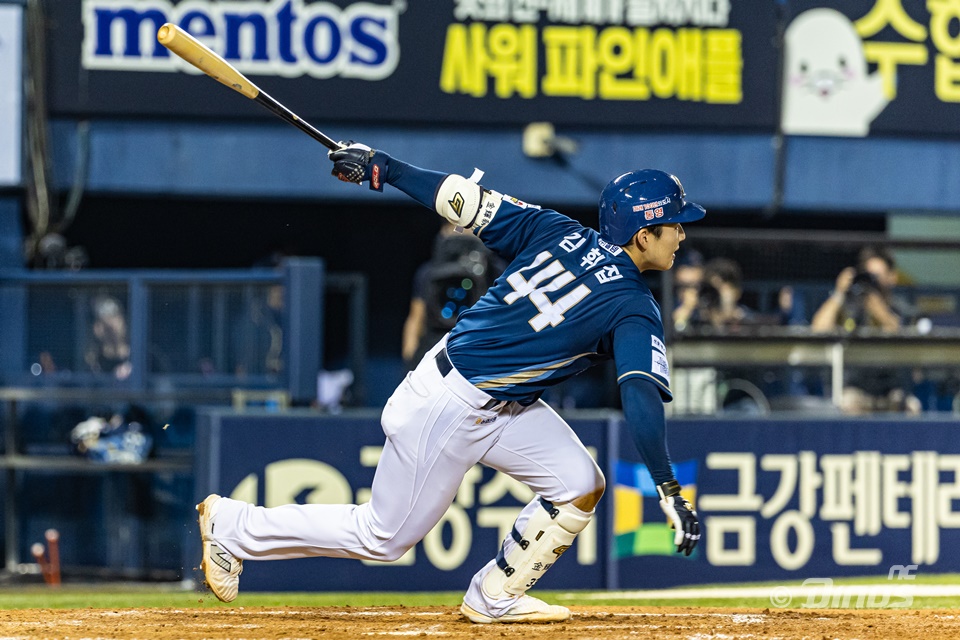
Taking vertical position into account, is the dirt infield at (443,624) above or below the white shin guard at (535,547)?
below

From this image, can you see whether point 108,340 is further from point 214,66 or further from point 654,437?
point 654,437

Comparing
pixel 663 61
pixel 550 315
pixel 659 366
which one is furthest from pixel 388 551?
pixel 663 61

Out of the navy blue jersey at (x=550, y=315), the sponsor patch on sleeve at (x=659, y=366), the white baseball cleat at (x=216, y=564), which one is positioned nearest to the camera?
the sponsor patch on sleeve at (x=659, y=366)

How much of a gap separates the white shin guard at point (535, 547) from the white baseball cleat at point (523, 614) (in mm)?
88

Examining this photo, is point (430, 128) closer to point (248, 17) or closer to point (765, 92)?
point (248, 17)

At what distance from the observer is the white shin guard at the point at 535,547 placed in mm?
5488

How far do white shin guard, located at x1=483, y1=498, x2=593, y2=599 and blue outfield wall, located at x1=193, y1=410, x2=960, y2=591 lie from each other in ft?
9.58

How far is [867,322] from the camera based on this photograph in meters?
9.30

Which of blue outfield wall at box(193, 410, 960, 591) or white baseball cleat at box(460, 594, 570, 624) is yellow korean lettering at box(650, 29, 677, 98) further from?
white baseball cleat at box(460, 594, 570, 624)

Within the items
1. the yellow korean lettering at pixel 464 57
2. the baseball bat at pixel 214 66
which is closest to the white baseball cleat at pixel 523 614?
the baseball bat at pixel 214 66

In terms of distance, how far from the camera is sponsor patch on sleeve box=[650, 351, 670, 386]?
4945 millimetres

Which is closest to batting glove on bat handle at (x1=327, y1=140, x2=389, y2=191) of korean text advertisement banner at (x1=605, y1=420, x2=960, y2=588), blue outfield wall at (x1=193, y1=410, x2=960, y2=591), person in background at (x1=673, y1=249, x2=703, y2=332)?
blue outfield wall at (x1=193, y1=410, x2=960, y2=591)

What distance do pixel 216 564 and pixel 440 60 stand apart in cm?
672

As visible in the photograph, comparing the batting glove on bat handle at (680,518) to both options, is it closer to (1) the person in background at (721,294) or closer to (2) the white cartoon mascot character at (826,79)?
(1) the person in background at (721,294)
